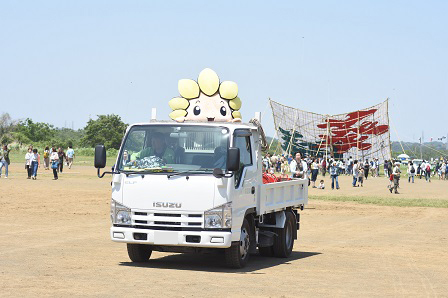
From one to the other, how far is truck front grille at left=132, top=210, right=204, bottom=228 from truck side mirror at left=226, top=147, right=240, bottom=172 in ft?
2.77

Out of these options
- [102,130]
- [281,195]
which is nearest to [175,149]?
[281,195]

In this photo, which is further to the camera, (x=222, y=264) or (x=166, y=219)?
(x=222, y=264)

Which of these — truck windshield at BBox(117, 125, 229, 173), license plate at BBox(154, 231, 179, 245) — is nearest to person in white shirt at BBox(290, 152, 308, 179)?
truck windshield at BBox(117, 125, 229, 173)

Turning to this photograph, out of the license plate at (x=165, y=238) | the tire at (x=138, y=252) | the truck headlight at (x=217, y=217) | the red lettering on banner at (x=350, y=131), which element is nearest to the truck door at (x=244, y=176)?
the truck headlight at (x=217, y=217)

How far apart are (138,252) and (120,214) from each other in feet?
3.37

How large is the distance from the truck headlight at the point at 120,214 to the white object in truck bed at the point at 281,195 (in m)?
2.32

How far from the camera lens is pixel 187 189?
13.2 metres

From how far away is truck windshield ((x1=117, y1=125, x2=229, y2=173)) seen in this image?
1362 cm

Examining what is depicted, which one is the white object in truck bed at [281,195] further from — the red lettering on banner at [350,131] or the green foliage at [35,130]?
the green foliage at [35,130]

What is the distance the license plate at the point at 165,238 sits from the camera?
1315cm

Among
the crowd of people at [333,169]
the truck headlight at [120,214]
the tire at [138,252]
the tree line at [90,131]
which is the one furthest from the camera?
the tree line at [90,131]

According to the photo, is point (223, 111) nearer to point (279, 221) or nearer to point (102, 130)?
point (279, 221)

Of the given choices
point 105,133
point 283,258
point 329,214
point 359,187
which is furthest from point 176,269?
point 105,133

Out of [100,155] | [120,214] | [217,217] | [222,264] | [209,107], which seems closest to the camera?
[217,217]
